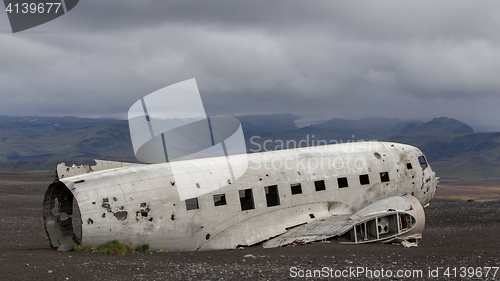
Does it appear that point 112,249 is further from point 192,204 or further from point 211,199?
point 211,199

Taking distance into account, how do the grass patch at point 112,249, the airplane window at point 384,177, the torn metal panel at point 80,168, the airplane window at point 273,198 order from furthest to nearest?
1. the airplane window at point 384,177
2. the airplane window at point 273,198
3. the torn metal panel at point 80,168
4. the grass patch at point 112,249

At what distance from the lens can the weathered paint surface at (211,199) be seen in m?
16.8

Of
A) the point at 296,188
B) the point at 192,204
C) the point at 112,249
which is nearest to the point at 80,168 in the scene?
the point at 112,249

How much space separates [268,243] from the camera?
60.5 ft

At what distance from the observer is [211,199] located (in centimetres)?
1803

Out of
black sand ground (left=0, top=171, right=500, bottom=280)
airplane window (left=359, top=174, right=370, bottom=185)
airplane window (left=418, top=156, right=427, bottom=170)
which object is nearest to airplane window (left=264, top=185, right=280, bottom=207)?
black sand ground (left=0, top=171, right=500, bottom=280)

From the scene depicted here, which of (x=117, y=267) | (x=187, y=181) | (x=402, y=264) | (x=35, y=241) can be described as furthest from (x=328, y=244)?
(x=35, y=241)

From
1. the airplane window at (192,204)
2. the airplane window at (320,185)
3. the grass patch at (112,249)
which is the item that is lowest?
the grass patch at (112,249)

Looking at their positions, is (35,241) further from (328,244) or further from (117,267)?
(328,244)

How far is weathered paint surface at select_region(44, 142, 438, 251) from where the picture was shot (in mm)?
16781

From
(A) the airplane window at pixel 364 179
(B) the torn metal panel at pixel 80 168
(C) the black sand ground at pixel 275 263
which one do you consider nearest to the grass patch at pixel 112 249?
(C) the black sand ground at pixel 275 263

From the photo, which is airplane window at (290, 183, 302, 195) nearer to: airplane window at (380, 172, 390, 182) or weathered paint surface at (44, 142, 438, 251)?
weathered paint surface at (44, 142, 438, 251)

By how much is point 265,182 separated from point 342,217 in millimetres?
4307

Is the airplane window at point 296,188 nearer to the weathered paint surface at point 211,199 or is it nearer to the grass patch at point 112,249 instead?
the weathered paint surface at point 211,199
